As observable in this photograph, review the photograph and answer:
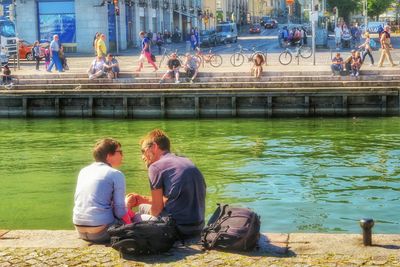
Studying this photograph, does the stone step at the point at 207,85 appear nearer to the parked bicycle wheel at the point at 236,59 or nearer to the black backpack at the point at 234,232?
the parked bicycle wheel at the point at 236,59

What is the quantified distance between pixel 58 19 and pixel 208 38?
16229 millimetres

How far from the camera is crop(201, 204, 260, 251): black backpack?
24.7 ft

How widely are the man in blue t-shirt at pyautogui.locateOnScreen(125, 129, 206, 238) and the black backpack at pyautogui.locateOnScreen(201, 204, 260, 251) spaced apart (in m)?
0.33

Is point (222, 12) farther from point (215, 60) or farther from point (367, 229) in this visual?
point (367, 229)

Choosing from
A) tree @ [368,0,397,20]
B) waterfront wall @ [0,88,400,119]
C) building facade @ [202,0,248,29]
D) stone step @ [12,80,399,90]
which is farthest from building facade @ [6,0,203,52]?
tree @ [368,0,397,20]

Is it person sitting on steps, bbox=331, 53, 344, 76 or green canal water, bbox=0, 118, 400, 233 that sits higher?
person sitting on steps, bbox=331, 53, 344, 76

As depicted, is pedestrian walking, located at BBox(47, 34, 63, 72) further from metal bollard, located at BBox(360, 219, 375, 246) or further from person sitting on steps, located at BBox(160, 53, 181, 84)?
metal bollard, located at BBox(360, 219, 375, 246)

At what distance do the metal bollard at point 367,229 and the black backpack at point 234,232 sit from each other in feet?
3.46

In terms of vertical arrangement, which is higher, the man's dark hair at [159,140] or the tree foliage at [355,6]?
the tree foliage at [355,6]

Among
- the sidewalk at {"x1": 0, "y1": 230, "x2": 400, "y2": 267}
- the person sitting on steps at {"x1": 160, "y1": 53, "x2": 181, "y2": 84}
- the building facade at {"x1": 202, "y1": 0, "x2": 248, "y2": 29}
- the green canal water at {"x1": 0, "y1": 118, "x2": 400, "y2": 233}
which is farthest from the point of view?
the building facade at {"x1": 202, "y1": 0, "x2": 248, "y2": 29}

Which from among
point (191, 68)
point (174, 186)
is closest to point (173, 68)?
point (191, 68)

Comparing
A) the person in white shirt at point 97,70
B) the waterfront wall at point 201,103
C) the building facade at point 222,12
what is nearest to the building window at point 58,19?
the person in white shirt at point 97,70

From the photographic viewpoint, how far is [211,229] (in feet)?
25.2

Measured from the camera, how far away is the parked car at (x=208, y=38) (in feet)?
219
